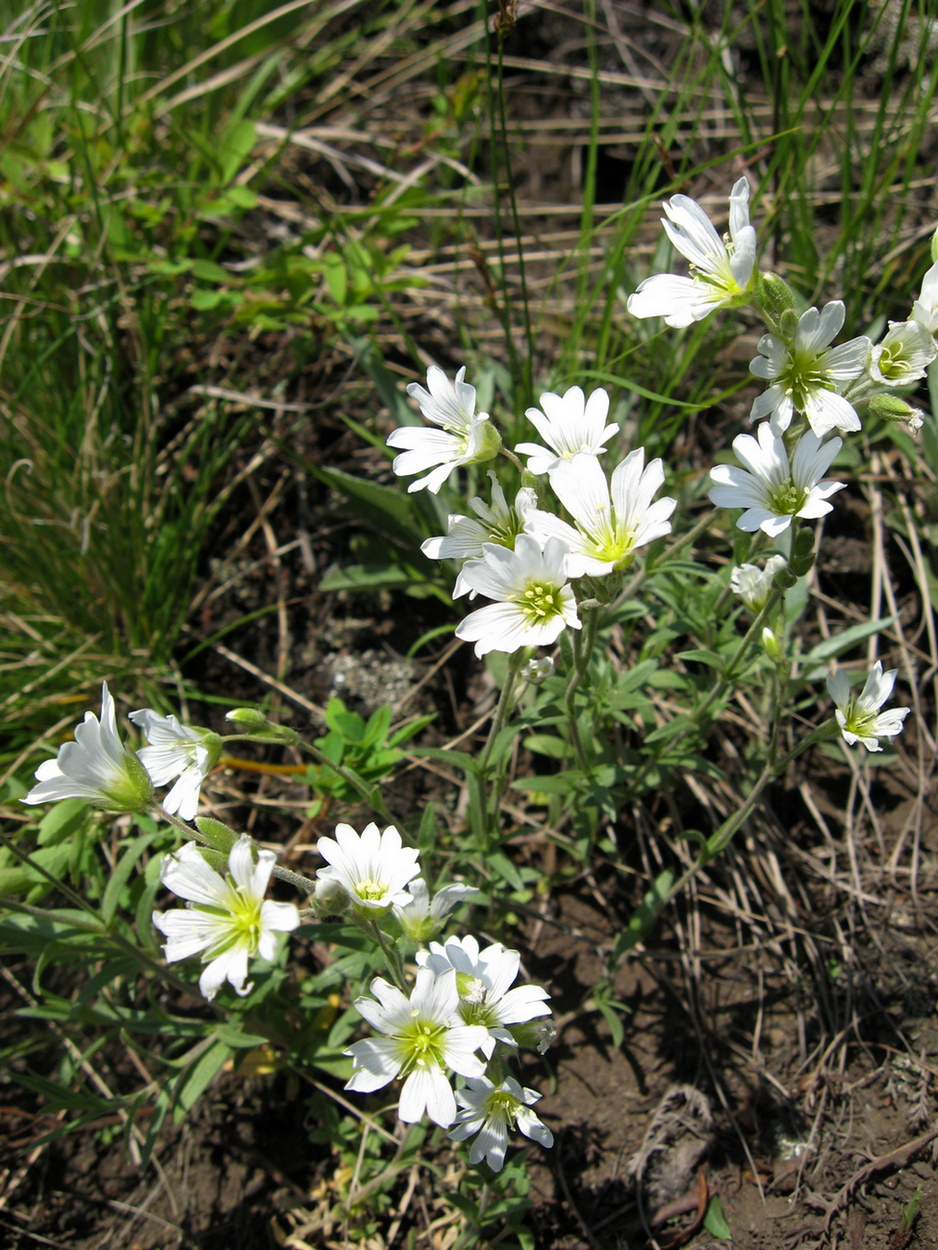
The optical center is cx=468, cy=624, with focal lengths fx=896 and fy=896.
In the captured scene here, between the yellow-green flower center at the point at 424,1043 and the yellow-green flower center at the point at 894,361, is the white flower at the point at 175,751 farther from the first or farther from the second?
the yellow-green flower center at the point at 894,361

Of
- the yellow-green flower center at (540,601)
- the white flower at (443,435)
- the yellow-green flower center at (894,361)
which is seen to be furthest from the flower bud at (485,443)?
the yellow-green flower center at (894,361)

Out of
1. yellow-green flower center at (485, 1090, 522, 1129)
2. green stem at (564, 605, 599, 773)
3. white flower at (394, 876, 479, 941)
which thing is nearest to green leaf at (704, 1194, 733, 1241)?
yellow-green flower center at (485, 1090, 522, 1129)

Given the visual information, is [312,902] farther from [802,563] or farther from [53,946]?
[802,563]

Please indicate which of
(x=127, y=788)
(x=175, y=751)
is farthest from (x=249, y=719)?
(x=127, y=788)

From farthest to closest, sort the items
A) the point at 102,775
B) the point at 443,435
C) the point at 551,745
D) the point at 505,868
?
the point at 551,745 < the point at 505,868 < the point at 443,435 < the point at 102,775

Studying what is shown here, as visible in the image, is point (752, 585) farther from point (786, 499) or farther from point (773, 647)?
point (786, 499)

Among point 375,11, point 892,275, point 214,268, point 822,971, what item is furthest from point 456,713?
point 375,11
